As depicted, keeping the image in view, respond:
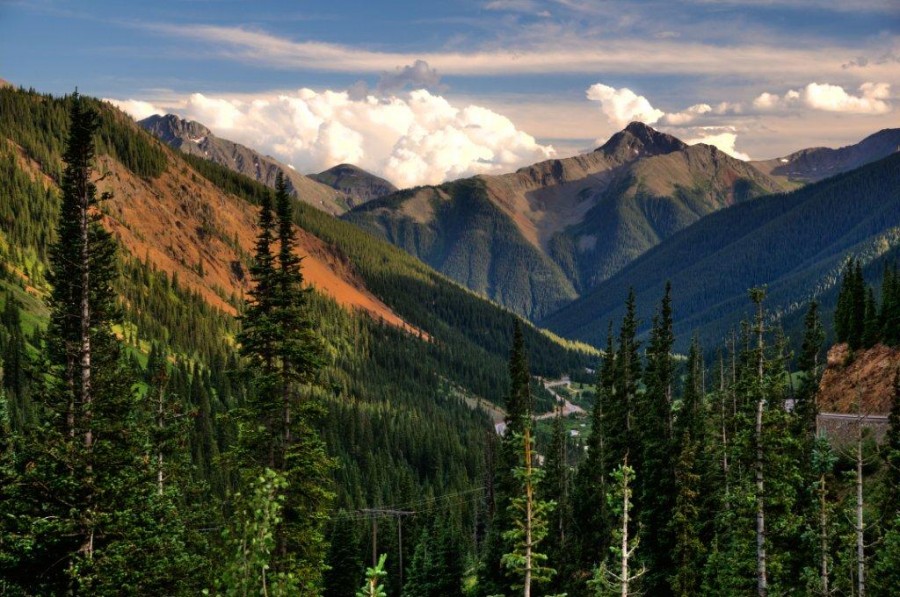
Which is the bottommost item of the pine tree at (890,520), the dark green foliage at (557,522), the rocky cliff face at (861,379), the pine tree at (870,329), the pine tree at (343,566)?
the pine tree at (343,566)

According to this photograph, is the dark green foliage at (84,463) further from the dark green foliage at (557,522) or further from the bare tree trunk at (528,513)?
the dark green foliage at (557,522)

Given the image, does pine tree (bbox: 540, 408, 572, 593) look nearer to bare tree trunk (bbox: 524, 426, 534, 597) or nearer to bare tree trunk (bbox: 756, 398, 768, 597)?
bare tree trunk (bbox: 756, 398, 768, 597)

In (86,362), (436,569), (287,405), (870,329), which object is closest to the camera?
(86,362)

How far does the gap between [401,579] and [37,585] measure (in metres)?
58.5

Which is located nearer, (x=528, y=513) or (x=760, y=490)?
(x=528, y=513)

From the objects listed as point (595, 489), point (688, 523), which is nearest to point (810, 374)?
point (595, 489)

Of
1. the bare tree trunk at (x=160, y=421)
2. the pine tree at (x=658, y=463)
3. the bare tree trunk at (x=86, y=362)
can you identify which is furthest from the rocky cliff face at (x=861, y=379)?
the bare tree trunk at (x=86, y=362)

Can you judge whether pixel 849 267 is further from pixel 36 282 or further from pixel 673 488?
pixel 36 282

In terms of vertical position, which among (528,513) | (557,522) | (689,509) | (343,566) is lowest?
(343,566)

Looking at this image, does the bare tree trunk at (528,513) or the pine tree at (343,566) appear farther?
the pine tree at (343,566)

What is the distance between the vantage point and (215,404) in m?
165

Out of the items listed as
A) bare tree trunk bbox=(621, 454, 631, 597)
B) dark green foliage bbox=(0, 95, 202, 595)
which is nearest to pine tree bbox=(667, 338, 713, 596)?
bare tree trunk bbox=(621, 454, 631, 597)

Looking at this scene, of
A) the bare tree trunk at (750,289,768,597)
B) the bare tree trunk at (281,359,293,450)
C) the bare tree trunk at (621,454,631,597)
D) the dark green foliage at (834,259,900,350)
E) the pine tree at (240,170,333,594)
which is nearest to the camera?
the bare tree trunk at (621,454,631,597)

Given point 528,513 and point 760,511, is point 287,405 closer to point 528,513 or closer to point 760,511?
point 528,513
